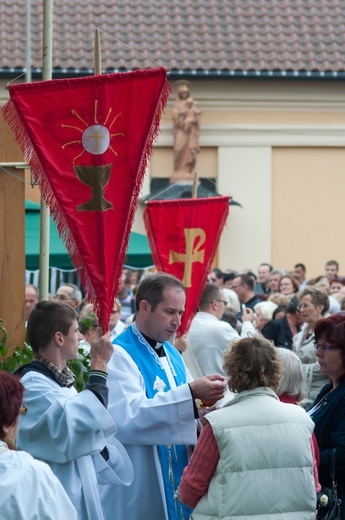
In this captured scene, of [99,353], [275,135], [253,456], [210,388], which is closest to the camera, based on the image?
[253,456]

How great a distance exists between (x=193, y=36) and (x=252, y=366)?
75.2ft

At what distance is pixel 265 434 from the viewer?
16.0 ft

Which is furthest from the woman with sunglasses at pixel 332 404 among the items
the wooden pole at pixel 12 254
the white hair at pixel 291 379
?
the wooden pole at pixel 12 254

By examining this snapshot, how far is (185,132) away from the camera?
2595cm

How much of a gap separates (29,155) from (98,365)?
1.22 metres

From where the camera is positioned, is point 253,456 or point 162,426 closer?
point 253,456

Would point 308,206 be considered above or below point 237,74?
below

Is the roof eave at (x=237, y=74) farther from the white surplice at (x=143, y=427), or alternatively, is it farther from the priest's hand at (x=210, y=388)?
the priest's hand at (x=210, y=388)

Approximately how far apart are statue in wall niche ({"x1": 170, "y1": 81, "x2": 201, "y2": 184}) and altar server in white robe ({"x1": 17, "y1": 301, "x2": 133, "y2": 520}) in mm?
20544

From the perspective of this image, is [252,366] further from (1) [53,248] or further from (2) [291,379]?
(1) [53,248]

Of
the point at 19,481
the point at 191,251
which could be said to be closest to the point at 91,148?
the point at 19,481

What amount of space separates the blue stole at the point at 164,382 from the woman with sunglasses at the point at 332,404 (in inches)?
26.4

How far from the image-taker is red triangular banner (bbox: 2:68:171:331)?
5.58 m

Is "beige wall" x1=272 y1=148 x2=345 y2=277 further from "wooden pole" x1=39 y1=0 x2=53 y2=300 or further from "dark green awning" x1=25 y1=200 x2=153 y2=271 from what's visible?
"wooden pole" x1=39 y1=0 x2=53 y2=300
